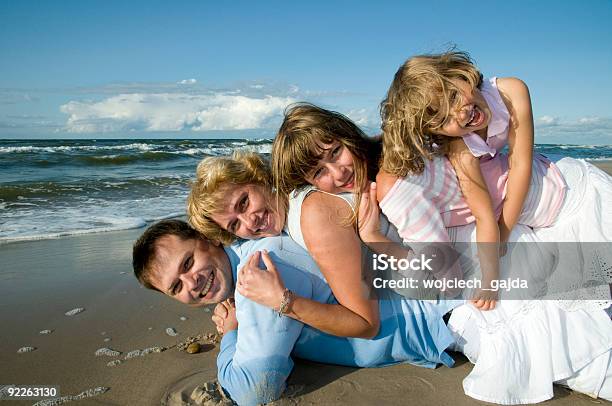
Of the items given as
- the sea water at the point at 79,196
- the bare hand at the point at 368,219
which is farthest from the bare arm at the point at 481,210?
the sea water at the point at 79,196

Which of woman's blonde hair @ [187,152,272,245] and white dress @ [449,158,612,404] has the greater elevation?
woman's blonde hair @ [187,152,272,245]

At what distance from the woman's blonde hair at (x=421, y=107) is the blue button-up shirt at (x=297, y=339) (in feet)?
2.51

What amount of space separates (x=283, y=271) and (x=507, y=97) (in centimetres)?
163

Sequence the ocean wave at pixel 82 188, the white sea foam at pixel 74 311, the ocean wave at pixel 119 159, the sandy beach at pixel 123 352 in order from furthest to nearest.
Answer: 1. the ocean wave at pixel 119 159
2. the ocean wave at pixel 82 188
3. the white sea foam at pixel 74 311
4. the sandy beach at pixel 123 352

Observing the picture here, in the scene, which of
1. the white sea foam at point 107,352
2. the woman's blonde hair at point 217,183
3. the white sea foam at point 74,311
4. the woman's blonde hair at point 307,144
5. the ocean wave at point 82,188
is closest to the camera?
the woman's blonde hair at point 307,144

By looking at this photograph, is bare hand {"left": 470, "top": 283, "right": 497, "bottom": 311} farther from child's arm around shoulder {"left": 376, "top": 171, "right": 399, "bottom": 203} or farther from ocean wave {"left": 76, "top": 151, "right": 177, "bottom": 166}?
ocean wave {"left": 76, "top": 151, "right": 177, "bottom": 166}

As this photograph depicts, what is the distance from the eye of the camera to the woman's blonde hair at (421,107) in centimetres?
262

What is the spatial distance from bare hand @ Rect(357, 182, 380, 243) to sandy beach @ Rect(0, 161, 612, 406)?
80 cm

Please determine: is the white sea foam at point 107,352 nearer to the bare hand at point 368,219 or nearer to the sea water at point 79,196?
the sea water at point 79,196

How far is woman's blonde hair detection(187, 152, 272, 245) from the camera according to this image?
9.07 ft

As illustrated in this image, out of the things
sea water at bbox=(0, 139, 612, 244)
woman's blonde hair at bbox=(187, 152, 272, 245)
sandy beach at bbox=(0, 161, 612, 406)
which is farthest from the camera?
sea water at bbox=(0, 139, 612, 244)

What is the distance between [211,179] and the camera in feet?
9.09

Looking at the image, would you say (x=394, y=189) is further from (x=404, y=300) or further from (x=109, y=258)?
(x=109, y=258)

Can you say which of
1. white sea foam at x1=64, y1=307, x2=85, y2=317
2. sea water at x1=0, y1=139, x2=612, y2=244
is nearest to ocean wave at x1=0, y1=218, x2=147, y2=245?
sea water at x1=0, y1=139, x2=612, y2=244
